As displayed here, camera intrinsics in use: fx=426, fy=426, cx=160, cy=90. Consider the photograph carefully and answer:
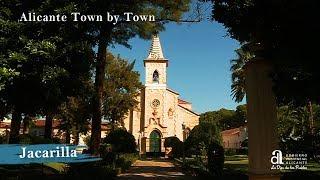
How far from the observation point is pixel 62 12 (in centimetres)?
1297

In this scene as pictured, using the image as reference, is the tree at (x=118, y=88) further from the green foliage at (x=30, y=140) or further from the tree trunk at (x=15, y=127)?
the tree trunk at (x=15, y=127)

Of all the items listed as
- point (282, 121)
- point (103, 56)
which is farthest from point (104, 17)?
point (282, 121)

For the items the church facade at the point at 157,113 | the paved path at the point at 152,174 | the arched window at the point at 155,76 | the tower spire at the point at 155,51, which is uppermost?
the tower spire at the point at 155,51

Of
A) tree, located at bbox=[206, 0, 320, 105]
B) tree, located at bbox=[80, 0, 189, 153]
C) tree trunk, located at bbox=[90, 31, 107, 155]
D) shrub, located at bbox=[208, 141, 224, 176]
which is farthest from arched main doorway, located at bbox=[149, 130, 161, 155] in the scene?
tree, located at bbox=[206, 0, 320, 105]

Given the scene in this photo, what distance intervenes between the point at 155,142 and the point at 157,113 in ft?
13.2

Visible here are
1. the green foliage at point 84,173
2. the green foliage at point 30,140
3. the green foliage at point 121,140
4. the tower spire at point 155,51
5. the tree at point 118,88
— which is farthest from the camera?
the tower spire at point 155,51

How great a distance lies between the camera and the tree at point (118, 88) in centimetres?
4275

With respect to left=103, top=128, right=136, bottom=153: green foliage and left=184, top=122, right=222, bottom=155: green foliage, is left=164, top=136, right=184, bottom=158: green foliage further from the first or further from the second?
left=184, top=122, right=222, bottom=155: green foliage

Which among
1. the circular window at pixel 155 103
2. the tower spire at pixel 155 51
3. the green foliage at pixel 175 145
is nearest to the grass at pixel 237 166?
the green foliage at pixel 175 145

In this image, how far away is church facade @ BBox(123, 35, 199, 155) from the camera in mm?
56469

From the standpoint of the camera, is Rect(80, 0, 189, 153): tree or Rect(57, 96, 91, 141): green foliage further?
Rect(57, 96, 91, 141): green foliage

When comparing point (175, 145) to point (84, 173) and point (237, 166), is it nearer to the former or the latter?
point (237, 166)

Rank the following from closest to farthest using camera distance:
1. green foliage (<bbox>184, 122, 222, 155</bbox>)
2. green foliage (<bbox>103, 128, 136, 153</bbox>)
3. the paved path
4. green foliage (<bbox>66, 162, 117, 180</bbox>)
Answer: green foliage (<bbox>66, 162, 117, 180</bbox>)
the paved path
green foliage (<bbox>184, 122, 222, 155</bbox>)
green foliage (<bbox>103, 128, 136, 153</bbox>)

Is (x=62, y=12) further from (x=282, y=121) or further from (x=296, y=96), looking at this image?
(x=282, y=121)
